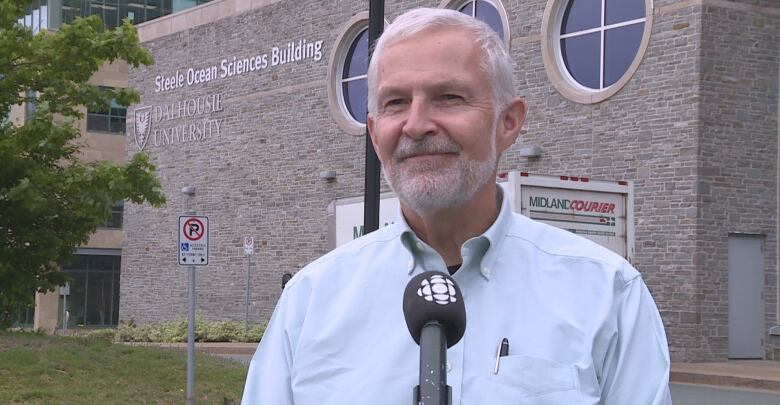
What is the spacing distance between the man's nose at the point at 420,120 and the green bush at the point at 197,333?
26.7 meters

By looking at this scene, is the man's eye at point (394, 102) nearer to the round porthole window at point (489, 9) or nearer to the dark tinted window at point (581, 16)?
the dark tinted window at point (581, 16)

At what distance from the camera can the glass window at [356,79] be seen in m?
30.8

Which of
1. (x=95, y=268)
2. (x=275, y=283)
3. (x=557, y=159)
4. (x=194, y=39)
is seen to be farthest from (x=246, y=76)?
(x=95, y=268)

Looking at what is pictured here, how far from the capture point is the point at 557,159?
24.5 metres

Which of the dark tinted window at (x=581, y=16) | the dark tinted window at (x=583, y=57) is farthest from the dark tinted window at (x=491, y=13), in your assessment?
the dark tinted window at (x=583, y=57)

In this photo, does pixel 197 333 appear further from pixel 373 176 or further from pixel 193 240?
pixel 373 176

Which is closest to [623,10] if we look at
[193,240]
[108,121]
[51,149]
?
[51,149]

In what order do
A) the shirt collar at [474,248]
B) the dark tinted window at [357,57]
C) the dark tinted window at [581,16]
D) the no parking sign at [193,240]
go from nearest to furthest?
the shirt collar at [474,248], the no parking sign at [193,240], the dark tinted window at [581,16], the dark tinted window at [357,57]

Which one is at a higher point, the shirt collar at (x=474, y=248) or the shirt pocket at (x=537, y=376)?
the shirt collar at (x=474, y=248)

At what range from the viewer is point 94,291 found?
5228cm

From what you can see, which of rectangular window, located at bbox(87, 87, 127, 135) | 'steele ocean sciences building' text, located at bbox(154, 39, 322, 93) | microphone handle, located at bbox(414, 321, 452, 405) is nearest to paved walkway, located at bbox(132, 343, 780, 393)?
'steele ocean sciences building' text, located at bbox(154, 39, 322, 93)

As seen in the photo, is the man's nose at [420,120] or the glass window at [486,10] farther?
the glass window at [486,10]

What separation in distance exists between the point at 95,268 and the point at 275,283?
21881 mm

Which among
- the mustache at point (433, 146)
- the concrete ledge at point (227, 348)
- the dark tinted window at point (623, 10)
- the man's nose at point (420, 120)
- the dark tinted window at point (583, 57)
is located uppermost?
the dark tinted window at point (623, 10)
